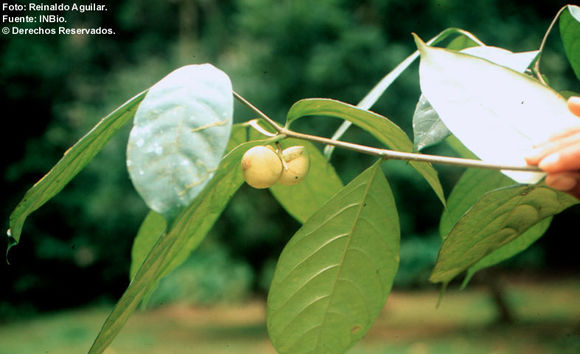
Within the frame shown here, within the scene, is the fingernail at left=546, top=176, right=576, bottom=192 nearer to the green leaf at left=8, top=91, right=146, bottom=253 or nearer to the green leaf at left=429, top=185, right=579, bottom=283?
the green leaf at left=429, top=185, right=579, bottom=283

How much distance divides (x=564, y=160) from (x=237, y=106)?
12.9 feet

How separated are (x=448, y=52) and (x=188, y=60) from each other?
528 cm

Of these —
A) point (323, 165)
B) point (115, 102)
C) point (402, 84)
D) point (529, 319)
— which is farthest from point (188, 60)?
point (323, 165)

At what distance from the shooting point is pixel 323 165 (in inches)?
17.8

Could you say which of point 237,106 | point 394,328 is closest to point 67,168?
point 237,106

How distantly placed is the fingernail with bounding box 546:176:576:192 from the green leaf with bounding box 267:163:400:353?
0.34ft

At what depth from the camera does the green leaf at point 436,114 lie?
33cm

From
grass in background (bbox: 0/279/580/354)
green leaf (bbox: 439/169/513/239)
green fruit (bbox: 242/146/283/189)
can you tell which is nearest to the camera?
green fruit (bbox: 242/146/283/189)

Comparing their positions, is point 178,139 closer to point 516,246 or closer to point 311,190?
point 311,190

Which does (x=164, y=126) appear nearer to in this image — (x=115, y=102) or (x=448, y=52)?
(x=448, y=52)

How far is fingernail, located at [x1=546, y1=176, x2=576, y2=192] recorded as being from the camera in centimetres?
27

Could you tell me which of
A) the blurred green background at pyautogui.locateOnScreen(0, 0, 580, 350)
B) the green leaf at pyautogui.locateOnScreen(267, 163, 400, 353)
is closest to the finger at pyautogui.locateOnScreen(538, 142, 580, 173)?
the green leaf at pyautogui.locateOnScreen(267, 163, 400, 353)

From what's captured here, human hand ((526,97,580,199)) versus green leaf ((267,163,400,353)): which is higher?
human hand ((526,97,580,199))

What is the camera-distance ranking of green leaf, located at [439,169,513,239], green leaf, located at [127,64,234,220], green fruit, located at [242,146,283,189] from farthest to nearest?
green leaf, located at [439,169,513,239]
green fruit, located at [242,146,283,189]
green leaf, located at [127,64,234,220]
